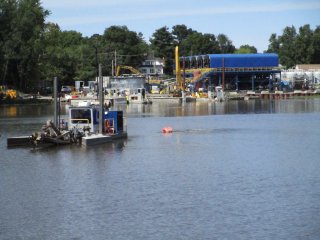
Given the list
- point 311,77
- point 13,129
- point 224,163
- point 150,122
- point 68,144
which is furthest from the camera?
point 311,77

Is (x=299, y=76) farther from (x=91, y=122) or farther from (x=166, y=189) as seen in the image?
(x=166, y=189)

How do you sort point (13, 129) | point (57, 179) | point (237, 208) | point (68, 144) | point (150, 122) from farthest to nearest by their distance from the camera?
point (150, 122) → point (13, 129) → point (68, 144) → point (57, 179) → point (237, 208)

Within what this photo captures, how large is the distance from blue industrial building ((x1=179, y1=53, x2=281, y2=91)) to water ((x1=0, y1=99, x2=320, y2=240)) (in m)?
105

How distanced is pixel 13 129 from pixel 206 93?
87.6 metres

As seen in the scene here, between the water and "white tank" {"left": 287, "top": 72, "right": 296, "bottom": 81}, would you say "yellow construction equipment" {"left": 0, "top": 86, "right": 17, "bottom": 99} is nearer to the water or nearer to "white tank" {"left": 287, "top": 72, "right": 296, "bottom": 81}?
the water

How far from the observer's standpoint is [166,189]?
120 feet

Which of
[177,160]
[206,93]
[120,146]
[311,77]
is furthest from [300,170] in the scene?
[311,77]

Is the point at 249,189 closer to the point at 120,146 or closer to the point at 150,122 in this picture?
the point at 120,146

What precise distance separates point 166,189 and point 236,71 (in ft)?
438

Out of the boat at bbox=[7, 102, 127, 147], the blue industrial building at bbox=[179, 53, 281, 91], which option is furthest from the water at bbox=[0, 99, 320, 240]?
the blue industrial building at bbox=[179, 53, 281, 91]

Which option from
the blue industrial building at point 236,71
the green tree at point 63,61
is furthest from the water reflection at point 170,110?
the blue industrial building at point 236,71

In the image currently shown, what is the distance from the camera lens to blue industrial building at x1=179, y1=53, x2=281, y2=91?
551 feet

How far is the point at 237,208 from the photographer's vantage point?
1240 inches

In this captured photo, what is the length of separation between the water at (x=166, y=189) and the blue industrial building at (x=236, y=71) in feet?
344
